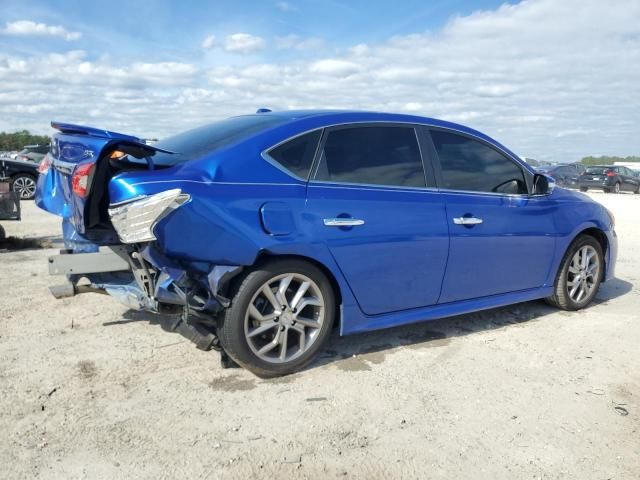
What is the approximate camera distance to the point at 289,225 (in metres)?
3.43

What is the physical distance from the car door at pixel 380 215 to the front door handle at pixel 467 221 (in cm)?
14

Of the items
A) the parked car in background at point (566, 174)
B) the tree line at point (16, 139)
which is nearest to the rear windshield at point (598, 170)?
the parked car in background at point (566, 174)

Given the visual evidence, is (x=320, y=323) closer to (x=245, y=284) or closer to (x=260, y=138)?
(x=245, y=284)

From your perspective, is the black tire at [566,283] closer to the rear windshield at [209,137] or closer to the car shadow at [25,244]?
the rear windshield at [209,137]

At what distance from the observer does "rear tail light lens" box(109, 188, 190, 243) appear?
121 inches

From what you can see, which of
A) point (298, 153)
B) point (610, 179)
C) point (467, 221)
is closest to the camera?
point (298, 153)

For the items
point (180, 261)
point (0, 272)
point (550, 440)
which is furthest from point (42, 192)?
point (550, 440)

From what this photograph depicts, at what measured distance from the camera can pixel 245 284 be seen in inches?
132

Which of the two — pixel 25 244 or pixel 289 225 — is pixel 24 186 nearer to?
pixel 25 244

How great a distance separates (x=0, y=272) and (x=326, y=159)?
4459mm

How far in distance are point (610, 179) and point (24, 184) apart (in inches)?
1017

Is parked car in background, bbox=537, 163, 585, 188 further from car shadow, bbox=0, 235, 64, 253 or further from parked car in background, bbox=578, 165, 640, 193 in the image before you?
car shadow, bbox=0, 235, 64, 253

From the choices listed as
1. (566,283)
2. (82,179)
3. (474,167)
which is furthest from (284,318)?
(566,283)

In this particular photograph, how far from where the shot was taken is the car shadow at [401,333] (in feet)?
12.9
